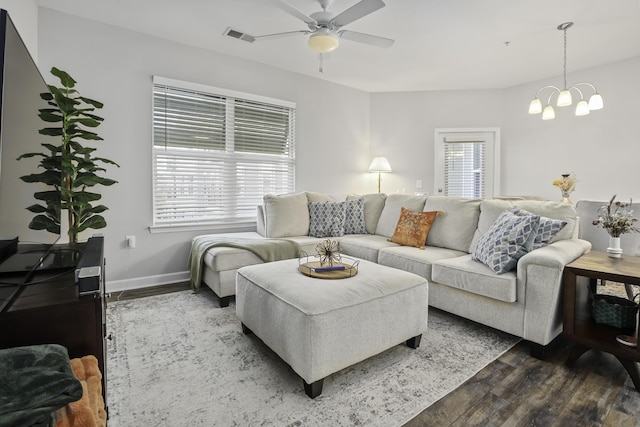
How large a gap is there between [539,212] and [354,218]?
1889 mm

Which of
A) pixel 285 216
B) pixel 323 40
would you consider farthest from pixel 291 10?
pixel 285 216

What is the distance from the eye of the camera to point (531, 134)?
477 cm

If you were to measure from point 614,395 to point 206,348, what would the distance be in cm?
226

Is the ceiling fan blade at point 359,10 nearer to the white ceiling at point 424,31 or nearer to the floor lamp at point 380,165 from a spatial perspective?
the white ceiling at point 424,31

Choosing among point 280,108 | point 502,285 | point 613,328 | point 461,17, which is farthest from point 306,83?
point 613,328

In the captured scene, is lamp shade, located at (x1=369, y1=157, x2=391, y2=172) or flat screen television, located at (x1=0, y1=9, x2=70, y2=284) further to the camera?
lamp shade, located at (x1=369, y1=157, x2=391, y2=172)

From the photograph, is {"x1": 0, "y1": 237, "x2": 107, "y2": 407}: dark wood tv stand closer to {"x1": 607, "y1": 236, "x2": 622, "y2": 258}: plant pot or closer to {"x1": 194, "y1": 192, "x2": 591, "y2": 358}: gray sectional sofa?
{"x1": 194, "y1": 192, "x2": 591, "y2": 358}: gray sectional sofa

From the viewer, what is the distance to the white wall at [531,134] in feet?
13.0

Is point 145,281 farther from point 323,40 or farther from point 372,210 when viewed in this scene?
point 323,40

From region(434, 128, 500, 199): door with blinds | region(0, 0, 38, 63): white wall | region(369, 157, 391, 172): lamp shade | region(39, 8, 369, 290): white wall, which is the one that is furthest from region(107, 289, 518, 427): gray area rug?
region(434, 128, 500, 199): door with blinds

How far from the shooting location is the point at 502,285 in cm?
210

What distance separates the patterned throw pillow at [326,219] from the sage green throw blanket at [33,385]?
2944 mm

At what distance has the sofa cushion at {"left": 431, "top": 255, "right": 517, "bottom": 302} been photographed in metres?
2.09

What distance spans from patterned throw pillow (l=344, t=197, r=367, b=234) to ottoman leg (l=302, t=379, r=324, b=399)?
94.3 inches
